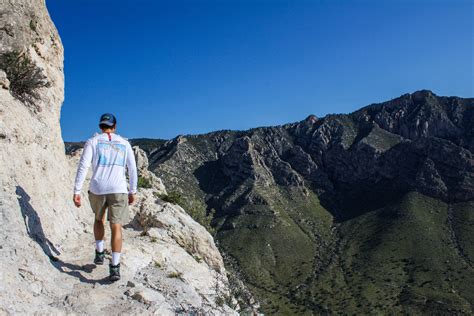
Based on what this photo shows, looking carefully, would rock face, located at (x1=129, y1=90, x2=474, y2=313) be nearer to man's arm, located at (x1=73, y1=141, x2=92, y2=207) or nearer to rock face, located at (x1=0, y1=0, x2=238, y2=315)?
rock face, located at (x1=0, y1=0, x2=238, y2=315)

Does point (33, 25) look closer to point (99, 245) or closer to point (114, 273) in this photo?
point (99, 245)

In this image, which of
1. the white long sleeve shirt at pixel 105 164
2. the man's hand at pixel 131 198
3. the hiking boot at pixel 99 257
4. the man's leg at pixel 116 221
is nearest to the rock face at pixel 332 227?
the hiking boot at pixel 99 257

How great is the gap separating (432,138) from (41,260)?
702 feet

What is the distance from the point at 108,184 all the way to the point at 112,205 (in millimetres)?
429

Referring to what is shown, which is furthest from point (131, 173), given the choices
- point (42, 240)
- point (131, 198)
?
point (42, 240)

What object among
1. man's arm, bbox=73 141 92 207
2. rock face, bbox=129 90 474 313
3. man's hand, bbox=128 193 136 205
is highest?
rock face, bbox=129 90 474 313

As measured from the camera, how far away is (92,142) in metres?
8.12

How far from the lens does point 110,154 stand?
8.12 meters

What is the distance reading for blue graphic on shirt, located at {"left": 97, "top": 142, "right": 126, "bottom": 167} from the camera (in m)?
8.05

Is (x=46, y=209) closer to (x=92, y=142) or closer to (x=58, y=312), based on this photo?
(x=92, y=142)

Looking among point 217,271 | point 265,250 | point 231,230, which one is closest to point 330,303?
point 265,250

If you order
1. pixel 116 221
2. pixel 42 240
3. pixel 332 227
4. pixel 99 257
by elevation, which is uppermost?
pixel 332 227

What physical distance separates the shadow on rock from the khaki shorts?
3.65 ft

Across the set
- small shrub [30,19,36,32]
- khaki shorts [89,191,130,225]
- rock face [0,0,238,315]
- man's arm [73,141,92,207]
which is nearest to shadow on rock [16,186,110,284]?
rock face [0,0,238,315]
